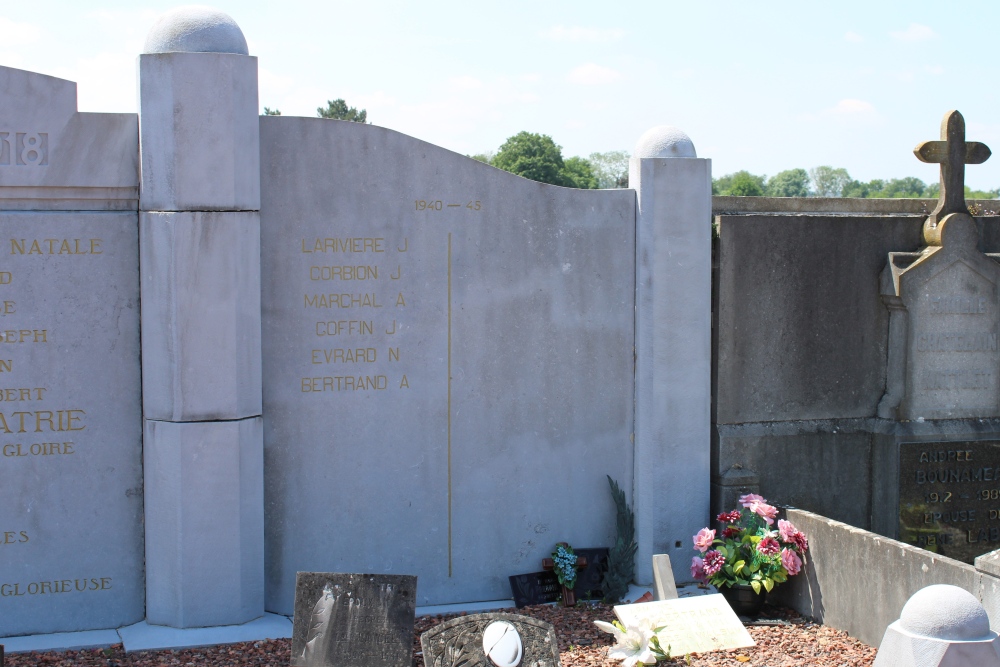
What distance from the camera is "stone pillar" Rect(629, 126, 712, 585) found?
684cm

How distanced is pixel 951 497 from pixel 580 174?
7539cm

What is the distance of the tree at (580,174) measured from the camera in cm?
7594

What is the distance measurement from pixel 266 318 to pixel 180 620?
6.07 ft

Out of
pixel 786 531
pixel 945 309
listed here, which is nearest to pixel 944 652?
pixel 786 531

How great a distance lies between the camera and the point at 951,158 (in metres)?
7.35

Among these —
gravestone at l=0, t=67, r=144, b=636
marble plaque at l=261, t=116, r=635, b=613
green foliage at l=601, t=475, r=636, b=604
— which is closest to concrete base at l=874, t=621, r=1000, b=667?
green foliage at l=601, t=475, r=636, b=604

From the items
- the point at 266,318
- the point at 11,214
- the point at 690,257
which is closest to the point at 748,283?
the point at 690,257

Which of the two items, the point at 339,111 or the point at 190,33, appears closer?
the point at 190,33

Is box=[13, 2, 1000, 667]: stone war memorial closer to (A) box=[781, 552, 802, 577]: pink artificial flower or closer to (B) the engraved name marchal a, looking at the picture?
(B) the engraved name marchal a

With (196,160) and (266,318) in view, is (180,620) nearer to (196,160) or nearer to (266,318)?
(266,318)

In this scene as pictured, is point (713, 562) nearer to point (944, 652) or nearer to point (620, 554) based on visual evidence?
point (620, 554)

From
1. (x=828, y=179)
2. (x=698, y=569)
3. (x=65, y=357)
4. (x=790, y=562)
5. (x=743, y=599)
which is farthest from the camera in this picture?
(x=828, y=179)

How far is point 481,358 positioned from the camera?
6.64m

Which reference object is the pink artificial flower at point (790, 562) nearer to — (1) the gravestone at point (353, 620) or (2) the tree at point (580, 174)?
(1) the gravestone at point (353, 620)
